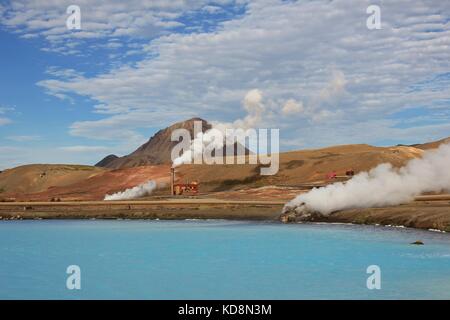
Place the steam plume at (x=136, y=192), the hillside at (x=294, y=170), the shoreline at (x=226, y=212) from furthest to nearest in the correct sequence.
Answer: the steam plume at (x=136, y=192) < the hillside at (x=294, y=170) < the shoreline at (x=226, y=212)

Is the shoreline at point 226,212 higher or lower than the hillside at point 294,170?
lower

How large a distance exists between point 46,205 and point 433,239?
8541 cm

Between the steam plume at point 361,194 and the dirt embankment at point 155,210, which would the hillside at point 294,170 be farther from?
the steam plume at point 361,194

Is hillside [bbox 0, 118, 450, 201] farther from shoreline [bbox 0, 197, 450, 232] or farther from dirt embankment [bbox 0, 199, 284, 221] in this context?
shoreline [bbox 0, 197, 450, 232]

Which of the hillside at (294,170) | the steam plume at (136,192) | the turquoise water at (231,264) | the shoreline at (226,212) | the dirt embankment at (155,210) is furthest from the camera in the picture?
the steam plume at (136,192)

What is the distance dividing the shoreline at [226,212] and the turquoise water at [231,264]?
4.08m

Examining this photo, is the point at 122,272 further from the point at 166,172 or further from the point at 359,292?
the point at 166,172

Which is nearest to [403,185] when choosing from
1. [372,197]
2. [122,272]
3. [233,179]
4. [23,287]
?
[372,197]

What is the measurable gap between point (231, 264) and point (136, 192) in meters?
109

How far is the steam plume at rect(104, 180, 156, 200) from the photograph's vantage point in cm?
13760

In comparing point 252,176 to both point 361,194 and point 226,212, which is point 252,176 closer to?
point 226,212

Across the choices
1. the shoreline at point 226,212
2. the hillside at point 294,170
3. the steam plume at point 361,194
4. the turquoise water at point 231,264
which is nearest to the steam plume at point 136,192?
the hillside at point 294,170

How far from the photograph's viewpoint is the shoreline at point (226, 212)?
59.9m

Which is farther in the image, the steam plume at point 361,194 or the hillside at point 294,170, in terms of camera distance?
the hillside at point 294,170
